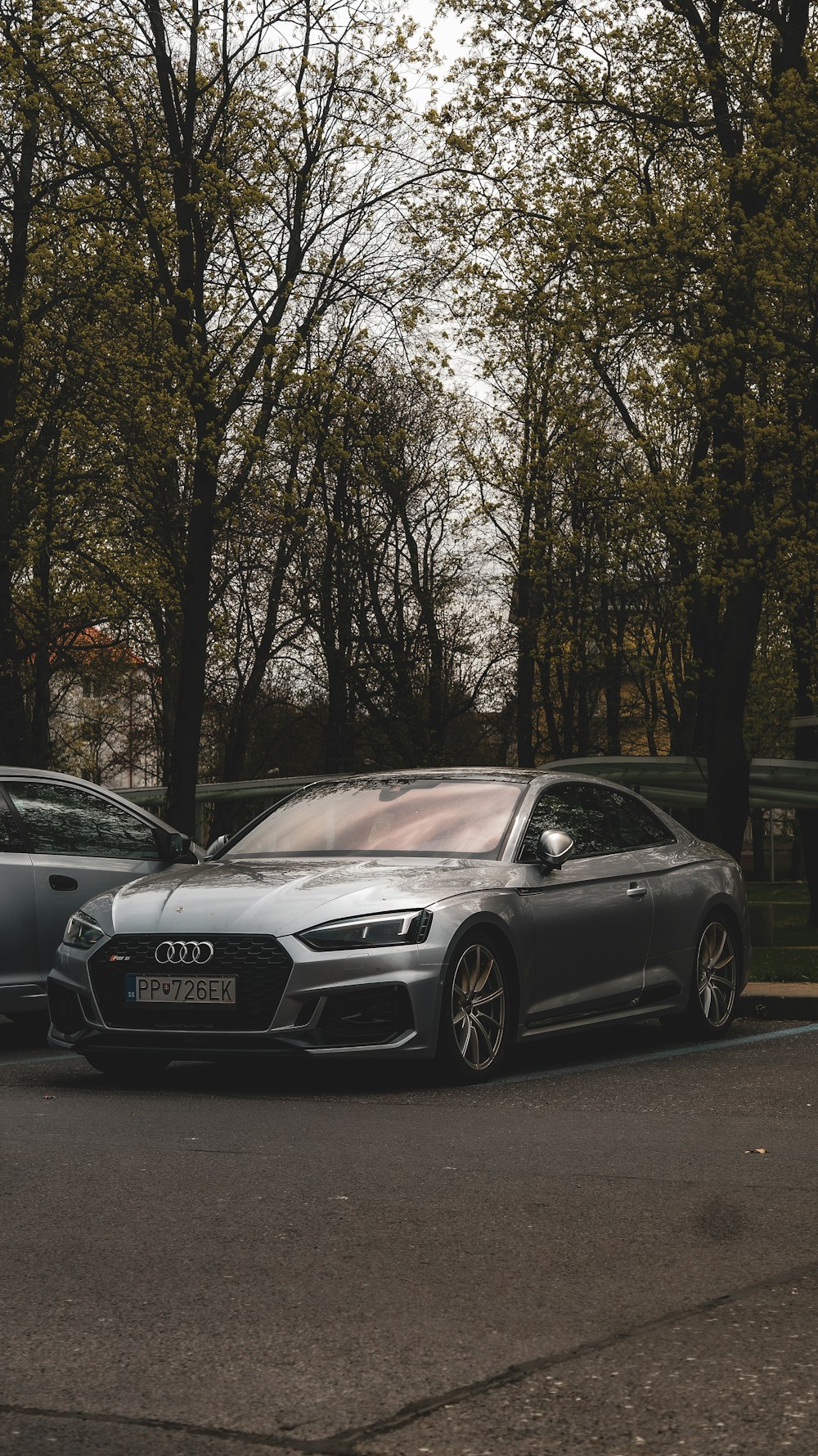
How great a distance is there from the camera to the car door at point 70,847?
10.8m

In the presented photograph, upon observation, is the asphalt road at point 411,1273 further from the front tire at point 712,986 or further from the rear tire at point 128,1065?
the front tire at point 712,986

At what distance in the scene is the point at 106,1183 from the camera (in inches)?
245

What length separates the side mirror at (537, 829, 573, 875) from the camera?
923cm

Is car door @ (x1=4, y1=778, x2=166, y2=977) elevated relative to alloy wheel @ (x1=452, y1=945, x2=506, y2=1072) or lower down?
elevated

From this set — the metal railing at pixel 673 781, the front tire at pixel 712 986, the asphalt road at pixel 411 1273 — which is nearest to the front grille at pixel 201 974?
the asphalt road at pixel 411 1273

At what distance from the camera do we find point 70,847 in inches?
444

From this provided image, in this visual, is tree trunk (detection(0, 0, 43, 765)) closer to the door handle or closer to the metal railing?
the metal railing

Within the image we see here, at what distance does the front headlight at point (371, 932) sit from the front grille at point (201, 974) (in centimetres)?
18

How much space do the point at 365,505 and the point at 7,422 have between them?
19977 mm

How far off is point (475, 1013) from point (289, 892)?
1.05m

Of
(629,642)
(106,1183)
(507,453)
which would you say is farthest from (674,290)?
(629,642)

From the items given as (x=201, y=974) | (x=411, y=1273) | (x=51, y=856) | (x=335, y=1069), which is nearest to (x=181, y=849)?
(x=51, y=856)

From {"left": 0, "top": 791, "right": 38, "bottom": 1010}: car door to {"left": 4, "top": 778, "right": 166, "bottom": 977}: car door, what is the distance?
0.05 meters

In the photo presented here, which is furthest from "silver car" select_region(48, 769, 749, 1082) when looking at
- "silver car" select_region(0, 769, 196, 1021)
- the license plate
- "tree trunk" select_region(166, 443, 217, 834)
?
"tree trunk" select_region(166, 443, 217, 834)
